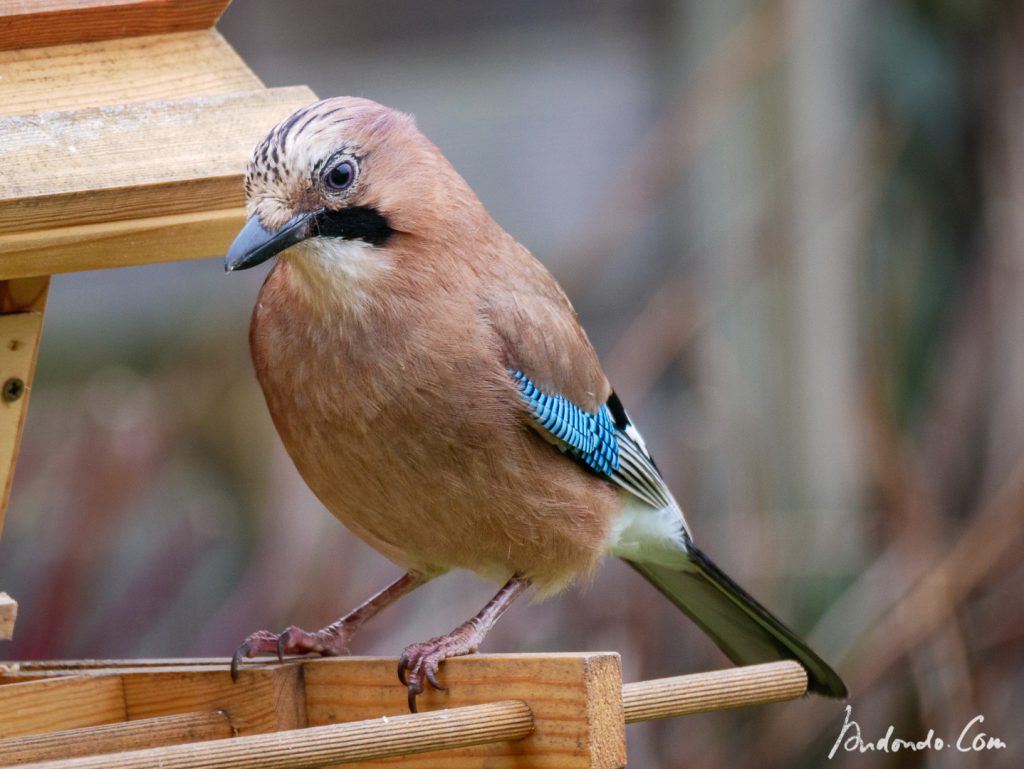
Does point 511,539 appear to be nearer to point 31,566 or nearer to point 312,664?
point 312,664

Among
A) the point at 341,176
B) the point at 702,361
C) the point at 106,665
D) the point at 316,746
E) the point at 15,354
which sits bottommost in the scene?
the point at 702,361

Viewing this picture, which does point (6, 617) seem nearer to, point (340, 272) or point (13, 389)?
point (13, 389)

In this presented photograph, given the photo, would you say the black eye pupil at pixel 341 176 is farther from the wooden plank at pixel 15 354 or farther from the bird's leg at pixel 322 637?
the bird's leg at pixel 322 637

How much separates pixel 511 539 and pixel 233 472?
344cm

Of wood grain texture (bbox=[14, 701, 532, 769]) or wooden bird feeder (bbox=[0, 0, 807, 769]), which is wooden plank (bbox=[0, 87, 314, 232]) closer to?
wooden bird feeder (bbox=[0, 0, 807, 769])

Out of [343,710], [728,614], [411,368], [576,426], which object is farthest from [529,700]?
[728,614]

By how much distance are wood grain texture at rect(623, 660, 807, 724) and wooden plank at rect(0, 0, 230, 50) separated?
1314mm

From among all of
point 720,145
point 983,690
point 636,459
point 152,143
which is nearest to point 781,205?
point 720,145

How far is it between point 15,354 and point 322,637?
692 mm

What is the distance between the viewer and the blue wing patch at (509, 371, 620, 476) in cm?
256

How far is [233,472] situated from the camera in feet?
19.2

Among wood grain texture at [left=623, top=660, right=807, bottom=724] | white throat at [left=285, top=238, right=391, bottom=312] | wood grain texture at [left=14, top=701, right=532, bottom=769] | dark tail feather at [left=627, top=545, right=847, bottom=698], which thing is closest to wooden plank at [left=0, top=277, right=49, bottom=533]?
white throat at [left=285, top=238, right=391, bottom=312]

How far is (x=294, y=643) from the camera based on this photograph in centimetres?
253

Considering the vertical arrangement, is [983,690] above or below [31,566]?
above
